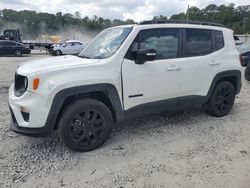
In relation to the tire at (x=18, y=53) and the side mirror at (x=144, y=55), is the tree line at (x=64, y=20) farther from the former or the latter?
the side mirror at (x=144, y=55)

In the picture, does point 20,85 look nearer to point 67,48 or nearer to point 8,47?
point 8,47

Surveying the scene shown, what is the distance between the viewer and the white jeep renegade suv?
3.23 meters

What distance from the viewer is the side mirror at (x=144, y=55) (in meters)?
3.59

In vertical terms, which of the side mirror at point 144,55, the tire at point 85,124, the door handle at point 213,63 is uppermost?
the side mirror at point 144,55

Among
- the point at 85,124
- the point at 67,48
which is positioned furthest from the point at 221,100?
the point at 67,48

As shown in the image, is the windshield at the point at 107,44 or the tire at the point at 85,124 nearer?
the tire at the point at 85,124

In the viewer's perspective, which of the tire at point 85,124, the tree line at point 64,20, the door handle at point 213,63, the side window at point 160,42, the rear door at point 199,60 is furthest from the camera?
the tree line at point 64,20

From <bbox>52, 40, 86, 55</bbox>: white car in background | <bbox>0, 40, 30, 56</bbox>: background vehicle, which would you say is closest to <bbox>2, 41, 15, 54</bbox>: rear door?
<bbox>0, 40, 30, 56</bbox>: background vehicle

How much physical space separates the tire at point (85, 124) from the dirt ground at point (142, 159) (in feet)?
0.52

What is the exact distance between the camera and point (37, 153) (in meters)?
3.54

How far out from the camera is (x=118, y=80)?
3596 mm

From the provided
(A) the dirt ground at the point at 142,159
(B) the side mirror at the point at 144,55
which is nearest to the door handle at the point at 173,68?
(B) the side mirror at the point at 144,55

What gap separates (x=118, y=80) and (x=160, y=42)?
104cm

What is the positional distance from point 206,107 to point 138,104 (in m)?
1.88
